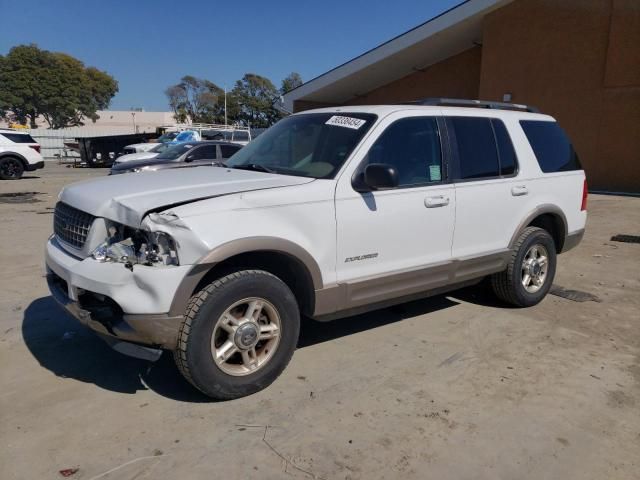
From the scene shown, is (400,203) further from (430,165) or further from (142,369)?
(142,369)

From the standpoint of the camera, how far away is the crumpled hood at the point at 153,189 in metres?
3.07

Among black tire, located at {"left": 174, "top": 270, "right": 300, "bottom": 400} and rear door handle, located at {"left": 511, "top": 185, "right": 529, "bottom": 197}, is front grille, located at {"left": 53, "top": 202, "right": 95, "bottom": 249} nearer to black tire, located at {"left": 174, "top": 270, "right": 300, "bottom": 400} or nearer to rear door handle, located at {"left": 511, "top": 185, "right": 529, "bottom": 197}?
black tire, located at {"left": 174, "top": 270, "right": 300, "bottom": 400}

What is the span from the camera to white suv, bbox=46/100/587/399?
2.99 m

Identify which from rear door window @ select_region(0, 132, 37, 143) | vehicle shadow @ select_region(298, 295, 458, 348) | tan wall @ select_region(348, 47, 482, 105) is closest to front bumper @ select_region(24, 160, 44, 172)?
rear door window @ select_region(0, 132, 37, 143)

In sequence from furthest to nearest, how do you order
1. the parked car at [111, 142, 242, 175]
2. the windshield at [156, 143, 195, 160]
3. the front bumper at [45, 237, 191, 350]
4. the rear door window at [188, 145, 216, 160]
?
the rear door window at [188, 145, 216, 160]
the windshield at [156, 143, 195, 160]
the parked car at [111, 142, 242, 175]
the front bumper at [45, 237, 191, 350]

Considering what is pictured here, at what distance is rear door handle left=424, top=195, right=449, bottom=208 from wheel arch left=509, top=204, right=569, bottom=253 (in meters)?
1.11

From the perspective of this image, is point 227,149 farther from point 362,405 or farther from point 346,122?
point 362,405

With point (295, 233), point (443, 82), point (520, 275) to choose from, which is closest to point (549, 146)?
point (520, 275)

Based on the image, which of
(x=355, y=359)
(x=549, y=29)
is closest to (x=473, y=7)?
(x=549, y=29)

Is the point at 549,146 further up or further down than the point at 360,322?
further up

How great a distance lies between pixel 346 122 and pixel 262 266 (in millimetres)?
1354

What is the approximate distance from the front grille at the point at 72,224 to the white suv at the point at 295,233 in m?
0.01

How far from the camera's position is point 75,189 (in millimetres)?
3730

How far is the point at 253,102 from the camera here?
249 ft
